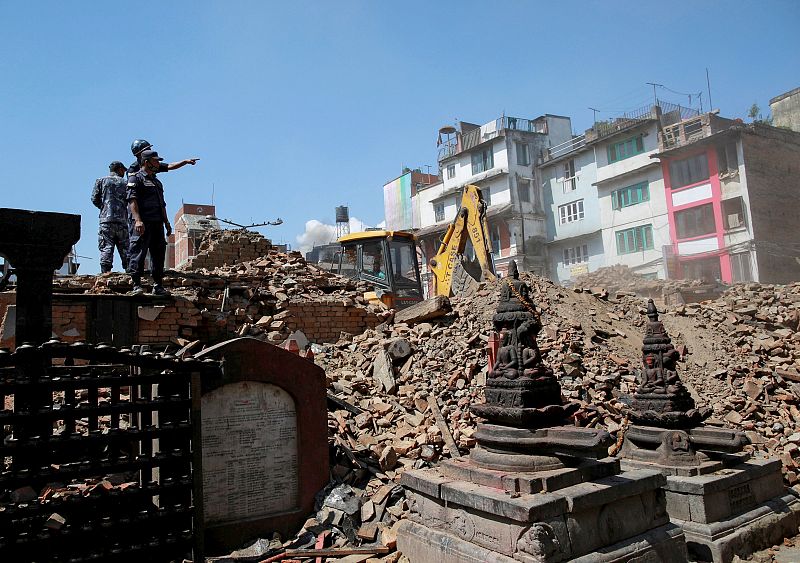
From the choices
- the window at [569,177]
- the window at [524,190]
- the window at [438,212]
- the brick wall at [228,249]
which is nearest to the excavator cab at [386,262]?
the brick wall at [228,249]

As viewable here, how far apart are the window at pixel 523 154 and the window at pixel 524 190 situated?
51.2 inches

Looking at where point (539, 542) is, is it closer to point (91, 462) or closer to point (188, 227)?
point (91, 462)

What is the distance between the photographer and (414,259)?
16734 mm

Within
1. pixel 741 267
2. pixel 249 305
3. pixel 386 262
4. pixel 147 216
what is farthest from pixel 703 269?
pixel 147 216

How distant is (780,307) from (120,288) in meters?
16.3

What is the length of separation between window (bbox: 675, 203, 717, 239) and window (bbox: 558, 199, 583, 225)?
7.07 metres

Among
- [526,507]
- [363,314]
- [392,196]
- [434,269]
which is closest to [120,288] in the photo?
[363,314]

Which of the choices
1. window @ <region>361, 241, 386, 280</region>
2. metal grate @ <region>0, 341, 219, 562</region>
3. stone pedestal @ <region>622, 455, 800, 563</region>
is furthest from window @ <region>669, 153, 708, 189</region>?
metal grate @ <region>0, 341, 219, 562</region>

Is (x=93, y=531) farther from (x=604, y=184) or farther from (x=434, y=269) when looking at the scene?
(x=604, y=184)

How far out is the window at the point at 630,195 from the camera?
3051cm

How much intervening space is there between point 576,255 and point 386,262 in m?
22.8

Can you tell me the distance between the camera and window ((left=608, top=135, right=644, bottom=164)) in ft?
101

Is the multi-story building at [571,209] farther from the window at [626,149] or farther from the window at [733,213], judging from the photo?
the window at [733,213]

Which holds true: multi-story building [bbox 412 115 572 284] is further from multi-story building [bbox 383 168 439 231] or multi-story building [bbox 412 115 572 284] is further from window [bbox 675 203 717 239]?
window [bbox 675 203 717 239]
